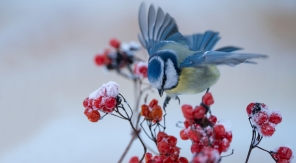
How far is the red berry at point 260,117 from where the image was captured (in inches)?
14.7

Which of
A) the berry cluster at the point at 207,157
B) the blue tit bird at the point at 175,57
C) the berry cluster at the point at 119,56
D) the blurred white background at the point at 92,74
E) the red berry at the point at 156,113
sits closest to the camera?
the berry cluster at the point at 207,157

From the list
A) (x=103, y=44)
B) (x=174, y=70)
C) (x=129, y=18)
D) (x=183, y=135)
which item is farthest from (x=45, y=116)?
(x=183, y=135)

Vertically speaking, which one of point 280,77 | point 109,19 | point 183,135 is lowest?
point 183,135

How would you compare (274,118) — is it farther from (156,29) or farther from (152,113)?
(156,29)

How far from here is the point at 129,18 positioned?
4.05ft

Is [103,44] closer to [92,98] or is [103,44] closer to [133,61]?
[133,61]

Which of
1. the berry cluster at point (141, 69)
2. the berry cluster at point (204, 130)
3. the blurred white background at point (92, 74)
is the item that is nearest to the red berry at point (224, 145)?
the berry cluster at point (204, 130)

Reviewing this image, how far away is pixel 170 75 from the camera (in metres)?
0.52

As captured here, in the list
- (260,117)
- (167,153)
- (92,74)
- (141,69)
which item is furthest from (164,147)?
(92,74)

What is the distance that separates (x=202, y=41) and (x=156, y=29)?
0.10 m

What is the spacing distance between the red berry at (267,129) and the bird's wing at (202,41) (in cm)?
28

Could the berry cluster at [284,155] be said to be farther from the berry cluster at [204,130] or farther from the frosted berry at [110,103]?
the frosted berry at [110,103]

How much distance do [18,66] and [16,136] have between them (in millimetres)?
272

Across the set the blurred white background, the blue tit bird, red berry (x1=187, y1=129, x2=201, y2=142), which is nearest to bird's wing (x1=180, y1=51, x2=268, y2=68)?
the blue tit bird
